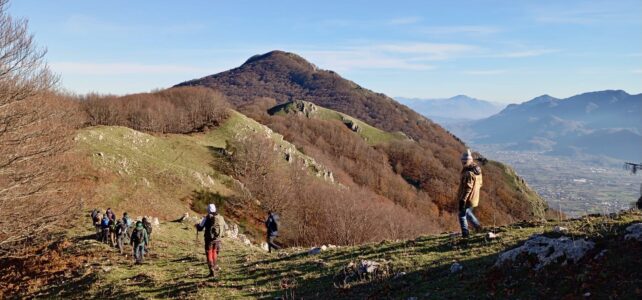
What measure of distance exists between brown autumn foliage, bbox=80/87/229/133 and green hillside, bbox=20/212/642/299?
79.8m

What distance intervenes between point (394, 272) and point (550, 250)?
181 inches

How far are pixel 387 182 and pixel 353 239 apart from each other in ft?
272

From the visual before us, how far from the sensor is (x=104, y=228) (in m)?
27.0

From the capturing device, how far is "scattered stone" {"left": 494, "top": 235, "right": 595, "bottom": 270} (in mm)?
10148

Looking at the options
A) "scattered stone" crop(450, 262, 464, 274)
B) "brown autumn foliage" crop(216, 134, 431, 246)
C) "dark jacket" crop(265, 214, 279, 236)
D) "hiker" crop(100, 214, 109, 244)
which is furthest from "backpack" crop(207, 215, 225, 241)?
"brown autumn foliage" crop(216, 134, 431, 246)

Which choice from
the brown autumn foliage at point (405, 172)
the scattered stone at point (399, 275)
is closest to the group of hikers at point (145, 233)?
the scattered stone at point (399, 275)

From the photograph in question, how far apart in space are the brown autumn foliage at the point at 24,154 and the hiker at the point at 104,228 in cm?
305

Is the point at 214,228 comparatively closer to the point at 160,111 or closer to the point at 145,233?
the point at 145,233

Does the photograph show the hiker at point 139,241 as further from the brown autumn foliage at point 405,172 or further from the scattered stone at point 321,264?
the brown autumn foliage at point 405,172

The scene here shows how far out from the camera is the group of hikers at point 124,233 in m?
22.5

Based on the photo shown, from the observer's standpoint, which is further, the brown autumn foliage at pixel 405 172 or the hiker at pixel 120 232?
the brown autumn foliage at pixel 405 172

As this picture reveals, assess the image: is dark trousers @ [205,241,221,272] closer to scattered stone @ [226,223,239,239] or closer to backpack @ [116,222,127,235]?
backpack @ [116,222,127,235]

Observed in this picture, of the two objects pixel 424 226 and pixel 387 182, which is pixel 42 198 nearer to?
pixel 424 226

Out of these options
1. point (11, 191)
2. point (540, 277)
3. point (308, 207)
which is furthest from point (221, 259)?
point (308, 207)
